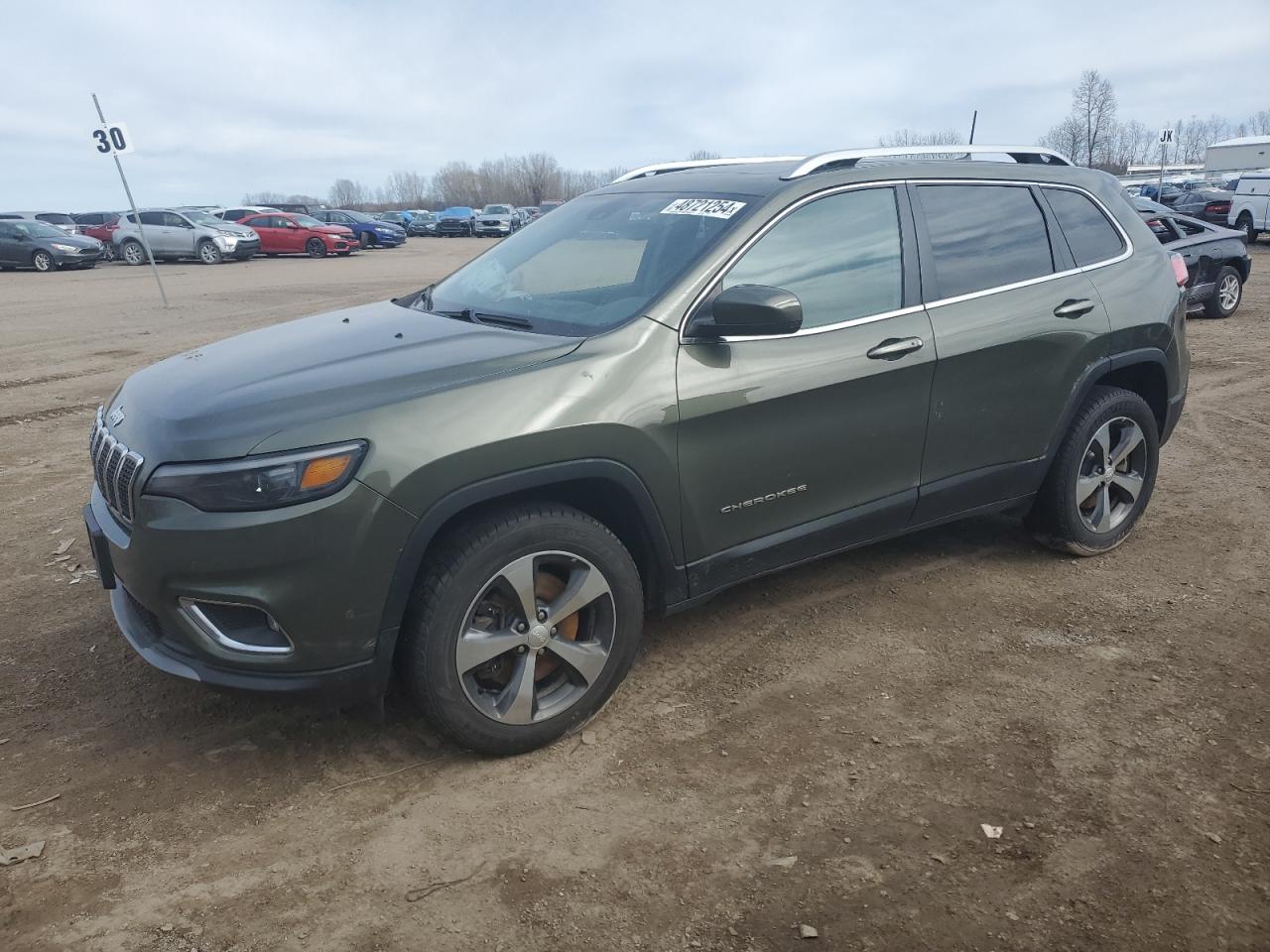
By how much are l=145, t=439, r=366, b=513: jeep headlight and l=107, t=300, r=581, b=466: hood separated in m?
0.05

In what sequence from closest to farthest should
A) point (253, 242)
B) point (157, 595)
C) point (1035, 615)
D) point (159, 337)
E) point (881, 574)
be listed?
point (157, 595) → point (1035, 615) → point (881, 574) → point (159, 337) → point (253, 242)

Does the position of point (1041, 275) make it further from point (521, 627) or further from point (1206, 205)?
point (1206, 205)

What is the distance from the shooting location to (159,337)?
40.4ft

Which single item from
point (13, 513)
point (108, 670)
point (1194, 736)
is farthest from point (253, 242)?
point (1194, 736)

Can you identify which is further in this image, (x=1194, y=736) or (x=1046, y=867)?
(x=1194, y=736)

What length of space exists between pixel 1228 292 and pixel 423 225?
4168cm

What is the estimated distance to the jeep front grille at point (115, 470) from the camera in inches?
111

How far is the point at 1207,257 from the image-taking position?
11953mm

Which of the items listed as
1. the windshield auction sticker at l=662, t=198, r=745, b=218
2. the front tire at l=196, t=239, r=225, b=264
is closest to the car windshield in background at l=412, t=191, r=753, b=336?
the windshield auction sticker at l=662, t=198, r=745, b=218

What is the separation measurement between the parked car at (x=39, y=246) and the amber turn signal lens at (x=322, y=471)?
28.4 m

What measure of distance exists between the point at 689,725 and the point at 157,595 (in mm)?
1724

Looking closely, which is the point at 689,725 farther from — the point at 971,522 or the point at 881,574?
the point at 971,522

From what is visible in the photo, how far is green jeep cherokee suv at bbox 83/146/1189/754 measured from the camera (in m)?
2.71

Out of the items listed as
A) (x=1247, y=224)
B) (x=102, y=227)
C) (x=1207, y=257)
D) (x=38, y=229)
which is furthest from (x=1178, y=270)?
(x=102, y=227)
